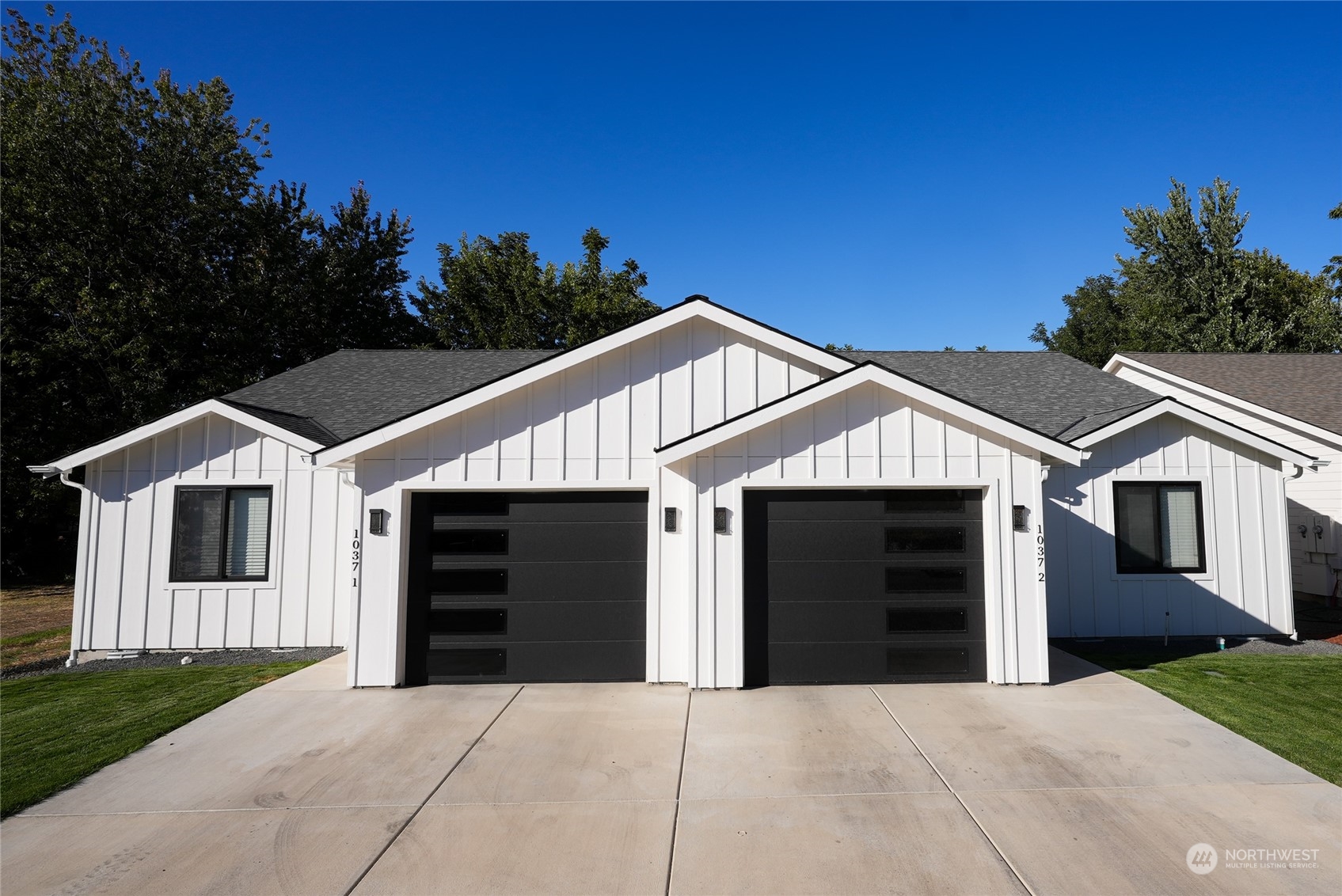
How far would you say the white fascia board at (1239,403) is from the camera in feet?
39.5

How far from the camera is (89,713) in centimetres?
687

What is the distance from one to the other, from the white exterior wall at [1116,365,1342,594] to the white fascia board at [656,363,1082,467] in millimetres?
6971

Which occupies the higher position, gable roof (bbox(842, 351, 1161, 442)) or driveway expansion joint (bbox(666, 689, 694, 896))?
gable roof (bbox(842, 351, 1161, 442))

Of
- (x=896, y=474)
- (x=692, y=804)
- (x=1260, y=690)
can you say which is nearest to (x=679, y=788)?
(x=692, y=804)

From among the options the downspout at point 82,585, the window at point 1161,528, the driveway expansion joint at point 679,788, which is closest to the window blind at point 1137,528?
the window at point 1161,528

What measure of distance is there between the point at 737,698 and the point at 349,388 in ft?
29.6

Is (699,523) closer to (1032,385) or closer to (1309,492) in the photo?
(1032,385)

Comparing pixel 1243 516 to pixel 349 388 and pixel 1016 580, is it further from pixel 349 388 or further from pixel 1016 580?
pixel 349 388

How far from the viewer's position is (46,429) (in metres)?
17.8

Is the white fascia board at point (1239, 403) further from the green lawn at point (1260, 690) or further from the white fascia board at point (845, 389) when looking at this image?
the white fascia board at point (845, 389)

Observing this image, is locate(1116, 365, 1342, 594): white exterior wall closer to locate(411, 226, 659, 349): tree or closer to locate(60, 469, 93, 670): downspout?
locate(60, 469, 93, 670): downspout

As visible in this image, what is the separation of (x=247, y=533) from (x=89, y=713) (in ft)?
9.85

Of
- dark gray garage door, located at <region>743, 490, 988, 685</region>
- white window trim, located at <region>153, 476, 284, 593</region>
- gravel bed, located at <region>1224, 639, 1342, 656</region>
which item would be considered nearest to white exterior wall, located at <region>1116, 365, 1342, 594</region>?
gravel bed, located at <region>1224, 639, 1342, 656</region>

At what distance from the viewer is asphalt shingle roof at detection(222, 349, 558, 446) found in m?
10.3
